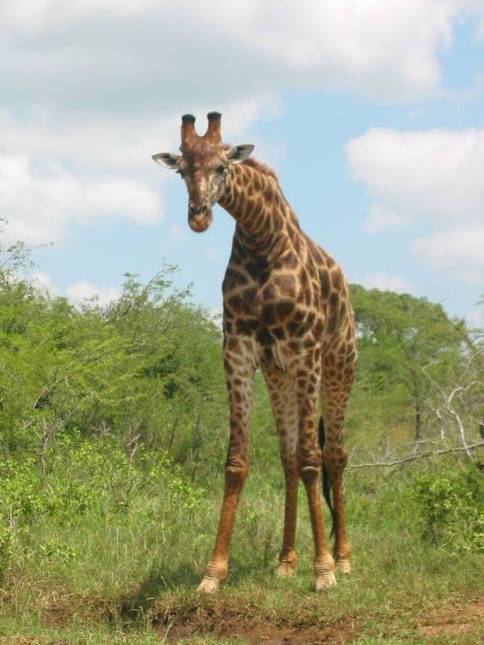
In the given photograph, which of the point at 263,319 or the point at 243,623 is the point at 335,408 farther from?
the point at 243,623

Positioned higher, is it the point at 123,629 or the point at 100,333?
the point at 100,333

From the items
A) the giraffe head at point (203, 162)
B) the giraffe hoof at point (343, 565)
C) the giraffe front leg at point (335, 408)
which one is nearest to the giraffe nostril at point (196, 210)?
the giraffe head at point (203, 162)

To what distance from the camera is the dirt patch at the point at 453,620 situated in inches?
229

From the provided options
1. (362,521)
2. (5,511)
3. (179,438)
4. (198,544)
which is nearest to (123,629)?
(198,544)

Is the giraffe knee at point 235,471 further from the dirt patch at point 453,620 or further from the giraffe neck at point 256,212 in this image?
the dirt patch at point 453,620

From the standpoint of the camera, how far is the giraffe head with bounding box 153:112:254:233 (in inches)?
251

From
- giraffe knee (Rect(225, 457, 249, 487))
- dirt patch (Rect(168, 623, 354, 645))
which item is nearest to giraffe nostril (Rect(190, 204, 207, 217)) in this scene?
giraffe knee (Rect(225, 457, 249, 487))

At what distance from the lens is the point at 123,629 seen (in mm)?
6566

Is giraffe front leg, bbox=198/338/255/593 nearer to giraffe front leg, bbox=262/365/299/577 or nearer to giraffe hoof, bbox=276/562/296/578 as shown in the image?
giraffe front leg, bbox=262/365/299/577

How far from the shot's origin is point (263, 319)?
273 inches

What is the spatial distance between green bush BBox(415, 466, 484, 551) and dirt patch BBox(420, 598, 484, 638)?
1.28m

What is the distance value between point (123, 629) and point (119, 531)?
1.54 metres

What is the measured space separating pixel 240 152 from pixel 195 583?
272 centimetres

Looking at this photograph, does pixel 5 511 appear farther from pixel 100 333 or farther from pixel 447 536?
pixel 100 333
